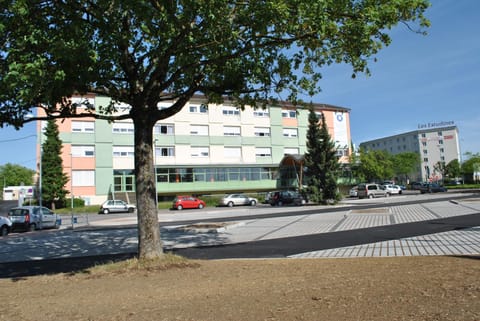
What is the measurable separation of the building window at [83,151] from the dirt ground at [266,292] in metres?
40.6

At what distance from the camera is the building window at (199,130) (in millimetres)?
50656

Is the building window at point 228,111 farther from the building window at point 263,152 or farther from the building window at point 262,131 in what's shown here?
the building window at point 263,152

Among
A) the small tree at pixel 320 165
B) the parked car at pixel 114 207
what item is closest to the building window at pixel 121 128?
the parked car at pixel 114 207

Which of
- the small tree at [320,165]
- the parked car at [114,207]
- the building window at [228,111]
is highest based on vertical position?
the building window at [228,111]

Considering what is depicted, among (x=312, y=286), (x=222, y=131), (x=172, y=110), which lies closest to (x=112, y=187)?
(x=222, y=131)

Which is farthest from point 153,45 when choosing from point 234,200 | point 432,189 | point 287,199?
point 432,189

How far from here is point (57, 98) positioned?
23.9 ft

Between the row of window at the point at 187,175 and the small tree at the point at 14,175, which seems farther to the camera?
the small tree at the point at 14,175

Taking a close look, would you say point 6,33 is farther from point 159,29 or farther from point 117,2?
point 159,29

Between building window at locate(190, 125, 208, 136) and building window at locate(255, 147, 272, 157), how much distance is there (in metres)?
7.87

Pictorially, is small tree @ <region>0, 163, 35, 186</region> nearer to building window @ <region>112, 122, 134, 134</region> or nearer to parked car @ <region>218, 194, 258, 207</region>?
building window @ <region>112, 122, 134, 134</region>

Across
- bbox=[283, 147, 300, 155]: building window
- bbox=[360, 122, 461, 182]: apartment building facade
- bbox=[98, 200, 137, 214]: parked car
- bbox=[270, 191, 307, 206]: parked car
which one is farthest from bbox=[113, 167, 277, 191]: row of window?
bbox=[360, 122, 461, 182]: apartment building facade

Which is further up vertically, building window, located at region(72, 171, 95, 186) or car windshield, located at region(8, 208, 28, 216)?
building window, located at region(72, 171, 95, 186)

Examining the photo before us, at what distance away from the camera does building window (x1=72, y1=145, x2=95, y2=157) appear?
4534cm
